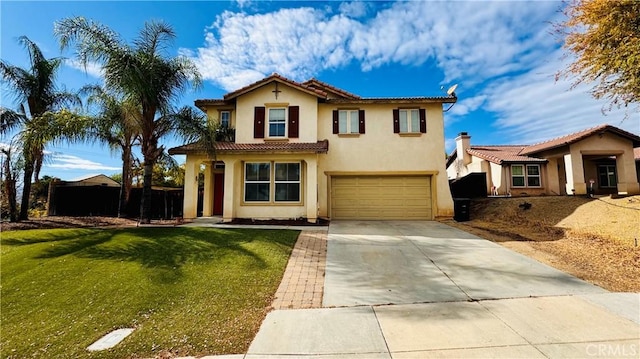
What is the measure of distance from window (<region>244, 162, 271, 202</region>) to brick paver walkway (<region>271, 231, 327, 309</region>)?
4.60 metres

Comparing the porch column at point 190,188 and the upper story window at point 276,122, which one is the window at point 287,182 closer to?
the upper story window at point 276,122

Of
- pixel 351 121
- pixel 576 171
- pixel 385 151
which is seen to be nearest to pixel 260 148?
pixel 351 121

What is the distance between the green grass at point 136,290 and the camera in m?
3.98

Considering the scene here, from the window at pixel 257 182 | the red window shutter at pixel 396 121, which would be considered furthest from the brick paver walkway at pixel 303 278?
the red window shutter at pixel 396 121

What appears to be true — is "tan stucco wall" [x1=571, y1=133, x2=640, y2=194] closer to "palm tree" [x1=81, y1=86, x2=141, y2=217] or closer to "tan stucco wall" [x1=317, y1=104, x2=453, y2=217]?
"tan stucco wall" [x1=317, y1=104, x2=453, y2=217]

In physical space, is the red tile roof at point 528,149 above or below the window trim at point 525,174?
above

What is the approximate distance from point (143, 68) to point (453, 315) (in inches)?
466

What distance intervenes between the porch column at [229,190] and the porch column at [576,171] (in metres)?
17.7

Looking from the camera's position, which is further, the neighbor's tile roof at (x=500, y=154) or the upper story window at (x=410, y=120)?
the neighbor's tile roof at (x=500, y=154)

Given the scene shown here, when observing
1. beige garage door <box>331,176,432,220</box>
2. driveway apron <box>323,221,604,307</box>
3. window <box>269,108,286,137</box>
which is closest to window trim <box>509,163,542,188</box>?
beige garage door <box>331,176,432,220</box>

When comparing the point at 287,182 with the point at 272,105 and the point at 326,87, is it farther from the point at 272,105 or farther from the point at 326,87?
the point at 326,87

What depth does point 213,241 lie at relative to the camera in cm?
854

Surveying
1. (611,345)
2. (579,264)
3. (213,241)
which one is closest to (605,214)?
(579,264)

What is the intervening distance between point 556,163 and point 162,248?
23.6m
